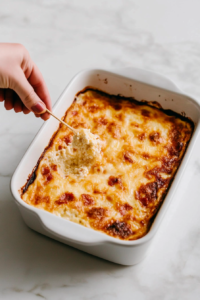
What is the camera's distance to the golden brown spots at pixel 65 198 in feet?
6.22

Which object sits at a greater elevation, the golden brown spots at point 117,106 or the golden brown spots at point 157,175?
the golden brown spots at point 117,106

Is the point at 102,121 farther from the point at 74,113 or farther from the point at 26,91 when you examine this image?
the point at 26,91

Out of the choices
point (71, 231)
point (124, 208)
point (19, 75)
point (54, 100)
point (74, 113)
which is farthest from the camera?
point (54, 100)

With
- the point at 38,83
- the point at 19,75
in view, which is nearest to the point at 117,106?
the point at 38,83

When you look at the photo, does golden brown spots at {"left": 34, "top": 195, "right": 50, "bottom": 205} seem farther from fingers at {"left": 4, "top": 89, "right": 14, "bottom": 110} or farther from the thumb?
fingers at {"left": 4, "top": 89, "right": 14, "bottom": 110}

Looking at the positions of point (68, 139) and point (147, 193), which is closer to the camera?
point (147, 193)

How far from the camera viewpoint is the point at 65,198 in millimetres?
1908

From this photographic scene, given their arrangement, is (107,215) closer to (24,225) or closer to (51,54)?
(24,225)

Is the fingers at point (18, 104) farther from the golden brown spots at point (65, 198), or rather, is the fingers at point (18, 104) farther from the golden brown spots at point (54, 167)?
the golden brown spots at point (65, 198)

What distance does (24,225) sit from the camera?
2055 mm

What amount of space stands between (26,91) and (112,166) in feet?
2.04

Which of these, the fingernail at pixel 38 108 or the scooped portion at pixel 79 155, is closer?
the fingernail at pixel 38 108

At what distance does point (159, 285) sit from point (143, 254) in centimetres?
19

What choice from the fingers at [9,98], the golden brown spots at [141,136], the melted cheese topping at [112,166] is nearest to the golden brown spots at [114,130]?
the melted cheese topping at [112,166]
